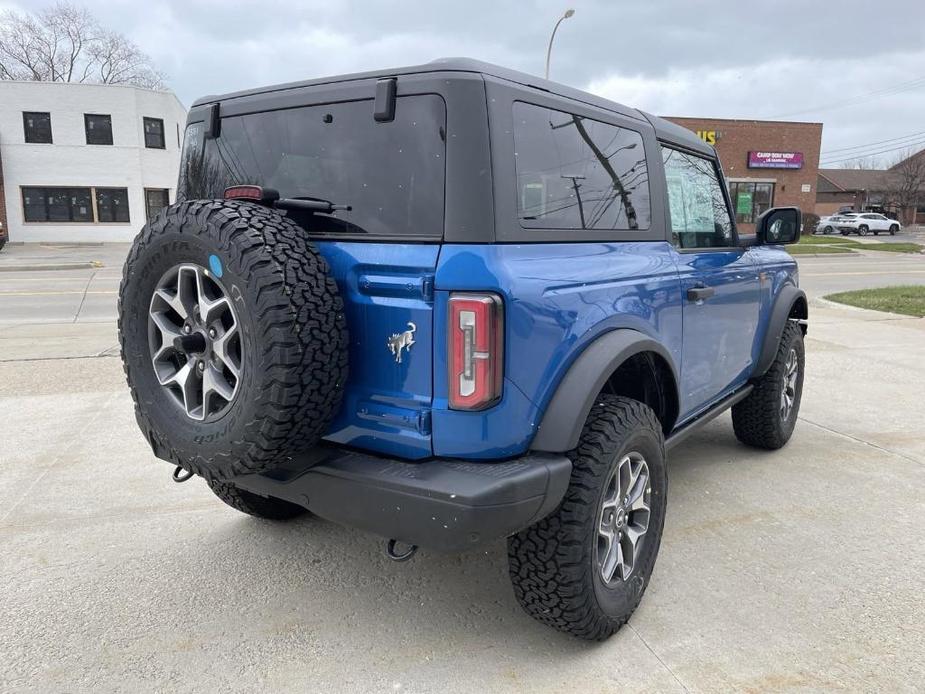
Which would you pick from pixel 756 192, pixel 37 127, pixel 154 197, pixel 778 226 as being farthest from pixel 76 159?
pixel 756 192

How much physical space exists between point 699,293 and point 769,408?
1.59 meters

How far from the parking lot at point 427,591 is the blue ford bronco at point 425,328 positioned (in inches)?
12.8

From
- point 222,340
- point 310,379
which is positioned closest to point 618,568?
point 310,379

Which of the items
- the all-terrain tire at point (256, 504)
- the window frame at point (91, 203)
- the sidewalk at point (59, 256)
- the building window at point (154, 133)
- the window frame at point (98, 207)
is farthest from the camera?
the building window at point (154, 133)

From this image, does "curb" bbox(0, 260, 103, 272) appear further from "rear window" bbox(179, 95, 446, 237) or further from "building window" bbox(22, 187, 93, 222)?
"rear window" bbox(179, 95, 446, 237)

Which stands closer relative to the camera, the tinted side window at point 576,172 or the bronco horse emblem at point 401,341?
the bronco horse emblem at point 401,341

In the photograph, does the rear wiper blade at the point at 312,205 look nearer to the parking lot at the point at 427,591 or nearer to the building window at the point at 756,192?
the parking lot at the point at 427,591

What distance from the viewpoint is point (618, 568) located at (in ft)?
8.66

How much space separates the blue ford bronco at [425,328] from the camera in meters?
2.10

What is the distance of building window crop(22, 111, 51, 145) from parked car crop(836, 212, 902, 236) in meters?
48.2

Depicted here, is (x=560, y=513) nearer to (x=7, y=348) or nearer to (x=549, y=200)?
(x=549, y=200)

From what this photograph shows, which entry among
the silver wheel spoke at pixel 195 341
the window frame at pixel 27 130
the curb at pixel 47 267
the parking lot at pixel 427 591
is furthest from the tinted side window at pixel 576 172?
the window frame at pixel 27 130

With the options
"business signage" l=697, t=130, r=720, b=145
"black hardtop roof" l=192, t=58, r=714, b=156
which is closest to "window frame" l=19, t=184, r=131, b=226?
"business signage" l=697, t=130, r=720, b=145

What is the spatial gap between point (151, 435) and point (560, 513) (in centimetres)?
146
